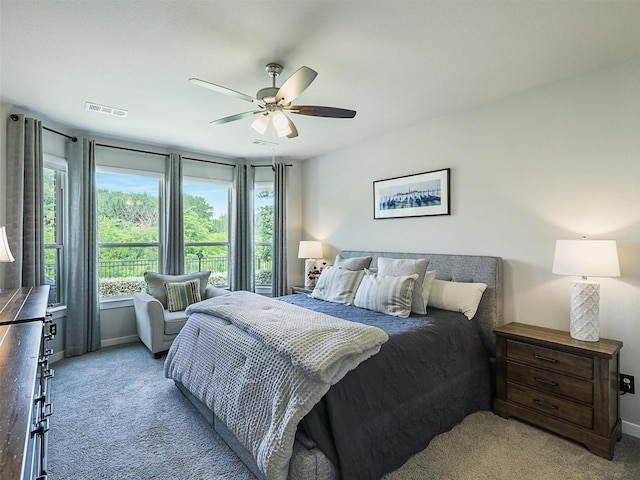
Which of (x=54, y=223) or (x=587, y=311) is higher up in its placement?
(x=54, y=223)

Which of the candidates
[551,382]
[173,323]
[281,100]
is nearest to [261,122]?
[281,100]

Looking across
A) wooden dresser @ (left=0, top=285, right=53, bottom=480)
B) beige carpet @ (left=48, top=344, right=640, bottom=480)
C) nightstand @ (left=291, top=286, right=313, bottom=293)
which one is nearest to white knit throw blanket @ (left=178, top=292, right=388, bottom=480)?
beige carpet @ (left=48, top=344, right=640, bottom=480)

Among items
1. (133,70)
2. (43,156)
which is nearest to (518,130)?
(133,70)

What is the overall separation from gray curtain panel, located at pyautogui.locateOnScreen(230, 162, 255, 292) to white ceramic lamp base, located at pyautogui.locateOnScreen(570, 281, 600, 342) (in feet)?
13.1

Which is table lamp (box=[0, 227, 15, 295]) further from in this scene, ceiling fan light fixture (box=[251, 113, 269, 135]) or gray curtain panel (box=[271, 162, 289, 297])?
gray curtain panel (box=[271, 162, 289, 297])

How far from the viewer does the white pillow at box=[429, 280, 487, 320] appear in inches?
112

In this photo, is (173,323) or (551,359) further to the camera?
(173,323)

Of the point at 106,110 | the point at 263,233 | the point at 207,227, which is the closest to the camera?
the point at 106,110

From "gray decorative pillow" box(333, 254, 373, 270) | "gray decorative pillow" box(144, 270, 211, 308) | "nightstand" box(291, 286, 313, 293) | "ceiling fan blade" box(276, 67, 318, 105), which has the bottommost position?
"nightstand" box(291, 286, 313, 293)

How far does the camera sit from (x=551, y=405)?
2.32 metres

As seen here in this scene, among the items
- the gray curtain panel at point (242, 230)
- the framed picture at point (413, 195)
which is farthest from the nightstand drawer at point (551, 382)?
the gray curtain panel at point (242, 230)

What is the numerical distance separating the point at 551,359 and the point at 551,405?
0.32 meters

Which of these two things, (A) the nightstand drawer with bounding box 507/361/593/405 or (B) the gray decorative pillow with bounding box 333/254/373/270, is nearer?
(A) the nightstand drawer with bounding box 507/361/593/405

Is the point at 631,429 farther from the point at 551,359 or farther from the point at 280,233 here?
the point at 280,233
